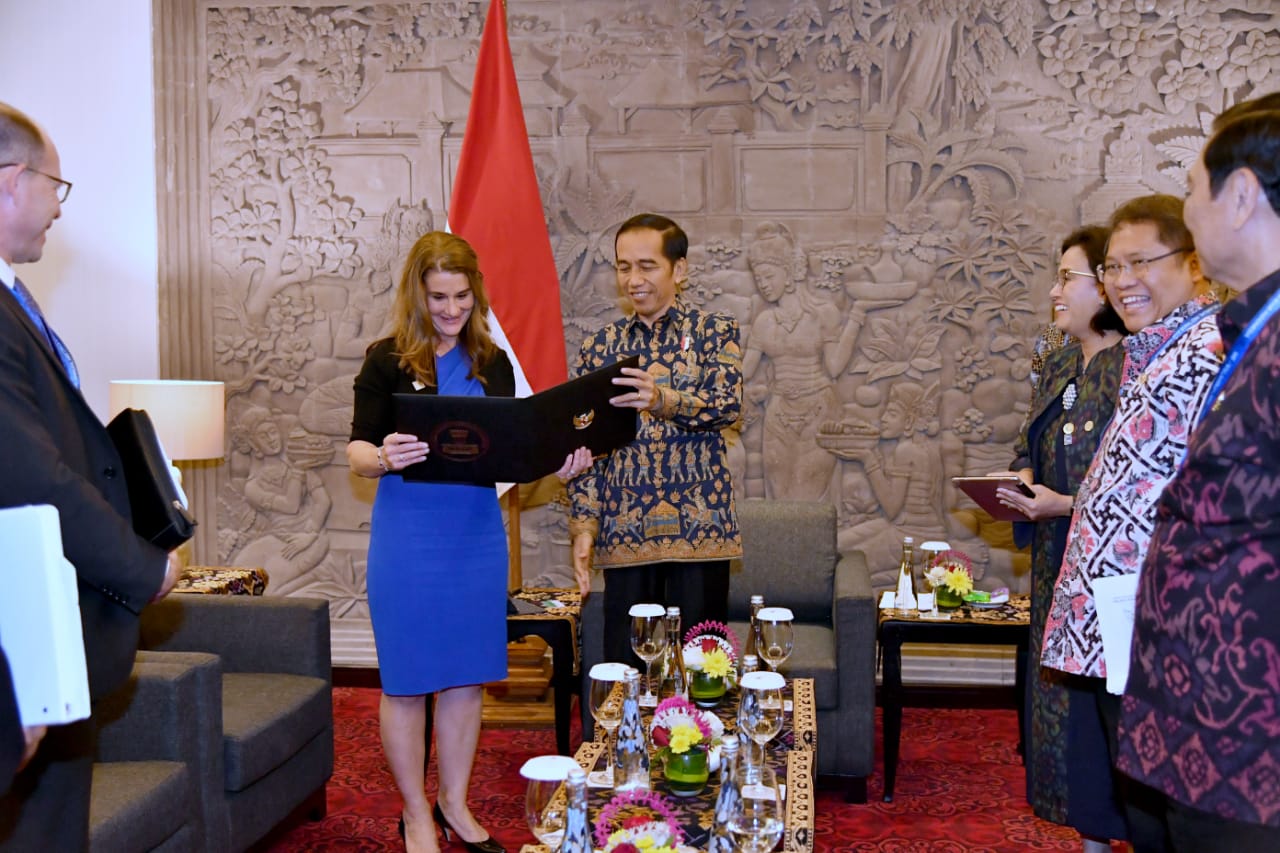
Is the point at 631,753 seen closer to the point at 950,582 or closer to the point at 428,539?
the point at 428,539

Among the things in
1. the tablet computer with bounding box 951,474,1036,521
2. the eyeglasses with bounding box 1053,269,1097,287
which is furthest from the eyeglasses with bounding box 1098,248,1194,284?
the tablet computer with bounding box 951,474,1036,521

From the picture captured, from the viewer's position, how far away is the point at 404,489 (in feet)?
10.2

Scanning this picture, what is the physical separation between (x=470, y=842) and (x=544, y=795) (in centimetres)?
130

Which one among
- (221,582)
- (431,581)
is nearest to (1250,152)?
(431,581)

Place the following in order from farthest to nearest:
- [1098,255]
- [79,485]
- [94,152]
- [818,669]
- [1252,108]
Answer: [94,152]
[818,669]
[1098,255]
[79,485]
[1252,108]

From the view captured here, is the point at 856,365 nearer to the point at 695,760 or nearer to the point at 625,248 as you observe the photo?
the point at 625,248

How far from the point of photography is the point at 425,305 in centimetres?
314

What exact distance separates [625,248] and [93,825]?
1939 millimetres

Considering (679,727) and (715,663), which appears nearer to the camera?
Answer: (679,727)

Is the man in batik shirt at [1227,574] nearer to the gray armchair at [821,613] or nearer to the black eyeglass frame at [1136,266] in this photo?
the black eyeglass frame at [1136,266]

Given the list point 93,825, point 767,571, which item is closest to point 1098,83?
point 767,571

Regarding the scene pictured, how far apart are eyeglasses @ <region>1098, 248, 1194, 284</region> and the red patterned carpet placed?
A: 186 cm

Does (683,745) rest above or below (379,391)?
below

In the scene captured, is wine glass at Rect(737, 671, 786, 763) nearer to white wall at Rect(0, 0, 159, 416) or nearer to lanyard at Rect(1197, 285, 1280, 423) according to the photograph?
lanyard at Rect(1197, 285, 1280, 423)
